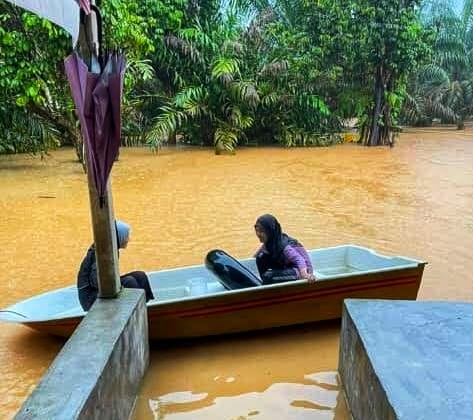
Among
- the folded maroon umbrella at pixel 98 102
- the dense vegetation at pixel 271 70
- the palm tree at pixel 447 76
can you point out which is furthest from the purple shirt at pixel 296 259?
the palm tree at pixel 447 76

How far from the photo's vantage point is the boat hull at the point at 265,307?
141 inches

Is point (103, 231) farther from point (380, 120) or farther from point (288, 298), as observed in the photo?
point (380, 120)

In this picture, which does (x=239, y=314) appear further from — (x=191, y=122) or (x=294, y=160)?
(x=191, y=122)

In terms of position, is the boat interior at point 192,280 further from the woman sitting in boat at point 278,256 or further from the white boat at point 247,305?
the woman sitting in boat at point 278,256

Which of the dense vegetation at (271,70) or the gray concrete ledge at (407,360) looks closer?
the gray concrete ledge at (407,360)

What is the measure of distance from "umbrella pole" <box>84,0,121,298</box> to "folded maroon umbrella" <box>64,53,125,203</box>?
0.50 feet

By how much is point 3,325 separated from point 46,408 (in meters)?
2.52

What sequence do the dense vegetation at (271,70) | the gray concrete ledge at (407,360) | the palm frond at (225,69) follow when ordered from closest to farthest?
the gray concrete ledge at (407,360) → the palm frond at (225,69) → the dense vegetation at (271,70)

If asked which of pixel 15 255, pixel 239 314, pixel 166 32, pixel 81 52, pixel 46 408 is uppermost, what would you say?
pixel 166 32

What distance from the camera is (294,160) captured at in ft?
43.6

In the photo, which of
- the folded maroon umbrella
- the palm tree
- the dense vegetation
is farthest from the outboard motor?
the palm tree

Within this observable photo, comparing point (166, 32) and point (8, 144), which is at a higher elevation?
point (166, 32)

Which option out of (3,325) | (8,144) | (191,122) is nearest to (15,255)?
(3,325)

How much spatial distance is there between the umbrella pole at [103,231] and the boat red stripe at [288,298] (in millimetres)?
581
